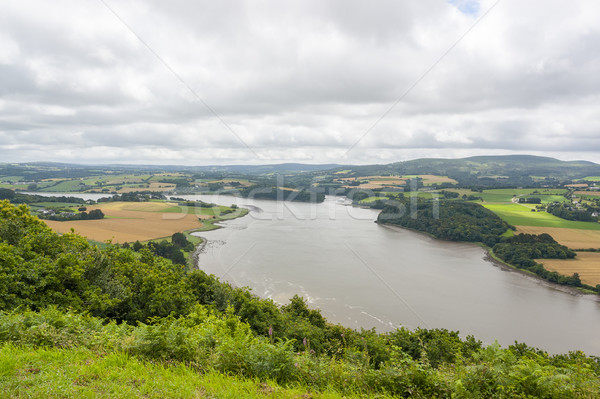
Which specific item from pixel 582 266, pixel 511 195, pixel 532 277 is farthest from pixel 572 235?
pixel 511 195

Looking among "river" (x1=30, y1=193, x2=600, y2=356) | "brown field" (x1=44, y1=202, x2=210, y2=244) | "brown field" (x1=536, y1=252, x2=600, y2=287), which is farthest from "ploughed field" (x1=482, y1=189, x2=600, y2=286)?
"brown field" (x1=44, y1=202, x2=210, y2=244)

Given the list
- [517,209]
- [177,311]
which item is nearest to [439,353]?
[177,311]

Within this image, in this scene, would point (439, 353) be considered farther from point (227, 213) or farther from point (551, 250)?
Result: point (227, 213)

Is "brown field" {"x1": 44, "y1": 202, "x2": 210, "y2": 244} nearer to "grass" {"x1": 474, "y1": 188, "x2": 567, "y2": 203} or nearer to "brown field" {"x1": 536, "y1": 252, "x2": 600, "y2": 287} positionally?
"brown field" {"x1": 536, "y1": 252, "x2": 600, "y2": 287}

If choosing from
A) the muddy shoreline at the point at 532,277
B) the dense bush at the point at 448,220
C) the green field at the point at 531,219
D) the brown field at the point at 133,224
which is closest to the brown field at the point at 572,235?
the green field at the point at 531,219

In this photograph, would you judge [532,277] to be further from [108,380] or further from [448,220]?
[108,380]

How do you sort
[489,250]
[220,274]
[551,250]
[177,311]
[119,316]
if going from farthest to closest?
[489,250], [551,250], [220,274], [177,311], [119,316]
